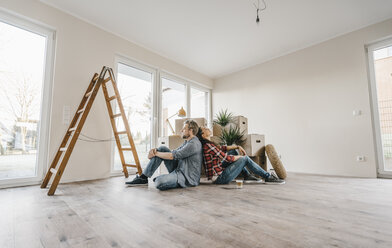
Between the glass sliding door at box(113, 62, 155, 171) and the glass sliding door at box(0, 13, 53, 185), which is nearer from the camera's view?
the glass sliding door at box(0, 13, 53, 185)

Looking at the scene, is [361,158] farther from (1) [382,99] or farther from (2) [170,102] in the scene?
(2) [170,102]

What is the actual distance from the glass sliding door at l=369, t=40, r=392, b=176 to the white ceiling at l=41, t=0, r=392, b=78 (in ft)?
1.88

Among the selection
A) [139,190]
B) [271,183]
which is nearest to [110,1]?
[139,190]

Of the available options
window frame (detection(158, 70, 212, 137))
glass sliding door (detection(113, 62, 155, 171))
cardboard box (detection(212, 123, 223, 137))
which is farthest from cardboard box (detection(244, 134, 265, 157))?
glass sliding door (detection(113, 62, 155, 171))

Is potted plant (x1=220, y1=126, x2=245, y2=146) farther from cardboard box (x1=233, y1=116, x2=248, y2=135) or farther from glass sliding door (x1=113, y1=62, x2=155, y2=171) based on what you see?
glass sliding door (x1=113, y1=62, x2=155, y2=171)

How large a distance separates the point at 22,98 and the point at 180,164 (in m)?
2.35

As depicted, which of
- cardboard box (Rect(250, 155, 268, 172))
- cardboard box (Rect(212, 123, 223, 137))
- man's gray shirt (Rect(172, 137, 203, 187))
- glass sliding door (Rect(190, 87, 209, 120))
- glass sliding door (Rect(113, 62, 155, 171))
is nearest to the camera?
man's gray shirt (Rect(172, 137, 203, 187))

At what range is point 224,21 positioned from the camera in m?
3.35

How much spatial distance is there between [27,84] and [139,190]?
7.23 feet

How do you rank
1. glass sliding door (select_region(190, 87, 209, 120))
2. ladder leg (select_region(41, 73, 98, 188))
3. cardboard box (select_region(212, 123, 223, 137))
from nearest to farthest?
ladder leg (select_region(41, 73, 98, 188)), cardboard box (select_region(212, 123, 223, 137)), glass sliding door (select_region(190, 87, 209, 120))

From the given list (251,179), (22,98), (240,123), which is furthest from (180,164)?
(22,98)

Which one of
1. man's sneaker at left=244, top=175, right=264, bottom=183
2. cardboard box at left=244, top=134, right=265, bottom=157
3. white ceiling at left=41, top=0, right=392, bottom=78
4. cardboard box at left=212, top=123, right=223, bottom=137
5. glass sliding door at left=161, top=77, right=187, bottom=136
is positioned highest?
white ceiling at left=41, top=0, right=392, bottom=78

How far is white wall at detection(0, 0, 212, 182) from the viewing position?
2.82 m

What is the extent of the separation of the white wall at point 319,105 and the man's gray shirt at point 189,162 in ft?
8.82
